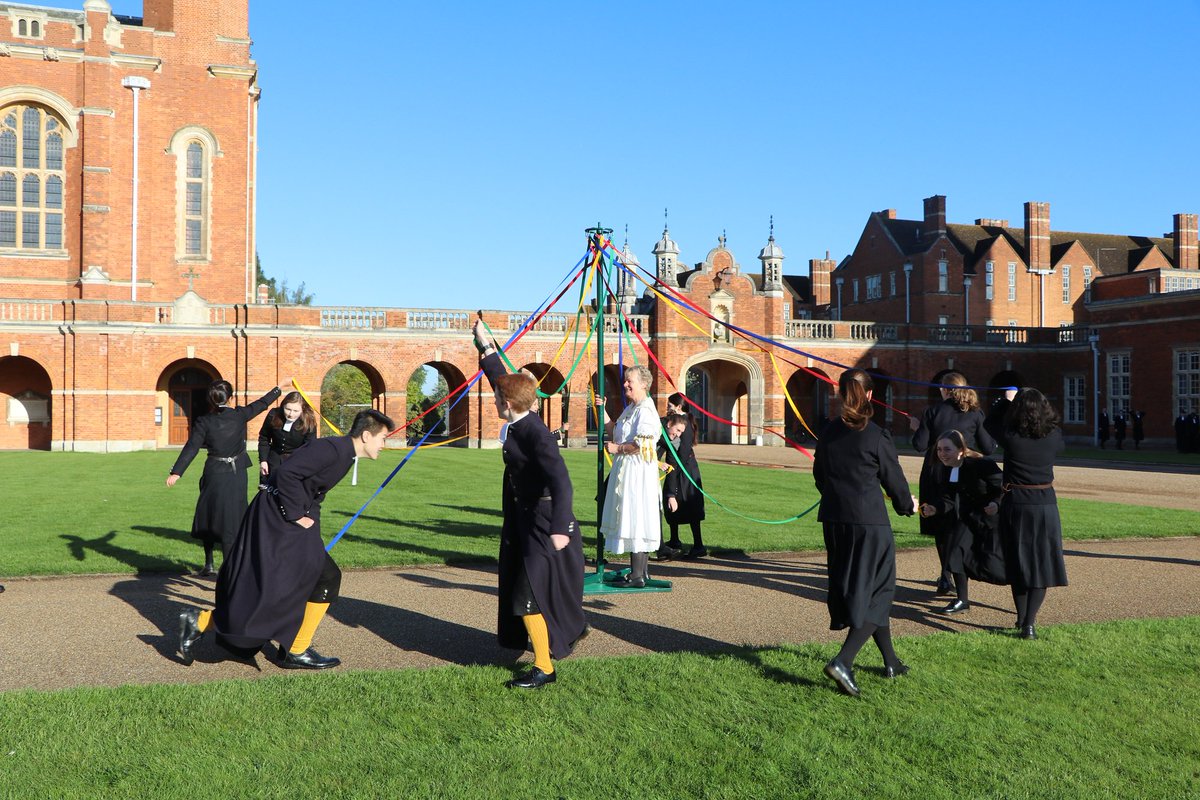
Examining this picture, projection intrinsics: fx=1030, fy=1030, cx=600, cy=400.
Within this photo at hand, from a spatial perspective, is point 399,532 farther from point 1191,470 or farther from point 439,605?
point 1191,470

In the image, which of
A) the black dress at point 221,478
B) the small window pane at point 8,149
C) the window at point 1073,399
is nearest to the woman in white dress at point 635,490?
the black dress at point 221,478

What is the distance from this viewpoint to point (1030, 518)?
300 inches

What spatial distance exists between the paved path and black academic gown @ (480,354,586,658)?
67 cm

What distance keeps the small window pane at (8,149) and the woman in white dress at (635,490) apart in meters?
36.6

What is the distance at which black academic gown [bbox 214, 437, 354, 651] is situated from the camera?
245 inches

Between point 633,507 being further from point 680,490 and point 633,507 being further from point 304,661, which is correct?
point 304,661

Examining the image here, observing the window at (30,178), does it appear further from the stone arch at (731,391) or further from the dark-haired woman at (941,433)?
the dark-haired woman at (941,433)

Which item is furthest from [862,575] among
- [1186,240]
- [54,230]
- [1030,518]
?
[1186,240]

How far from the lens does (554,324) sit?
42281mm

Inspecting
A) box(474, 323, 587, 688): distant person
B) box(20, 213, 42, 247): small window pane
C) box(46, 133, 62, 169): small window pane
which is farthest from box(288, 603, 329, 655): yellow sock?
box(46, 133, 62, 169): small window pane

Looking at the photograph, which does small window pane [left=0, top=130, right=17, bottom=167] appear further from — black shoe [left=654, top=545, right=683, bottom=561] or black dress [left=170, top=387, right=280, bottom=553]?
black shoe [left=654, top=545, right=683, bottom=561]

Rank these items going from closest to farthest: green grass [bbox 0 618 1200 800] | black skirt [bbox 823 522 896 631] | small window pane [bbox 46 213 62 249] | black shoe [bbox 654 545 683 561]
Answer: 1. green grass [bbox 0 618 1200 800]
2. black skirt [bbox 823 522 896 631]
3. black shoe [bbox 654 545 683 561]
4. small window pane [bbox 46 213 62 249]

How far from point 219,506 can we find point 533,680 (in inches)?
196

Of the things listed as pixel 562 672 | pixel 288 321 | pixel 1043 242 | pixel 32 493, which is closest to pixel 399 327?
pixel 288 321
